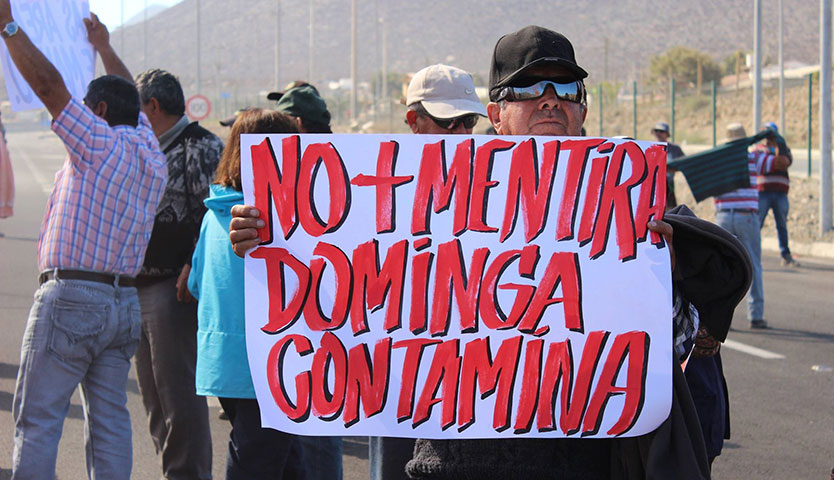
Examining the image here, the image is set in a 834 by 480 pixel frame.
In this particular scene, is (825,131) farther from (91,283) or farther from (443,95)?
(91,283)

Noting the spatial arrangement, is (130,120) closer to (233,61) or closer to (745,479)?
(745,479)

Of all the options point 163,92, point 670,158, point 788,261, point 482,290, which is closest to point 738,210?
point 670,158

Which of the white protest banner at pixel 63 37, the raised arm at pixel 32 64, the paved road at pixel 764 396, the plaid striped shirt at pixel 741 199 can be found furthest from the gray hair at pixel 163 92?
the plaid striped shirt at pixel 741 199

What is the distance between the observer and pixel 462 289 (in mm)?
2795

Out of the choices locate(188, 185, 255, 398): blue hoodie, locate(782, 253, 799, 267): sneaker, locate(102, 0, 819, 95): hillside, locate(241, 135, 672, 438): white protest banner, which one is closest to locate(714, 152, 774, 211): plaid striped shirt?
locate(782, 253, 799, 267): sneaker

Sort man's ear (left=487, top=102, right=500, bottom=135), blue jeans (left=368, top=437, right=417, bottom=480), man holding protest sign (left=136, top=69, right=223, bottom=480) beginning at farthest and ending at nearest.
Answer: man holding protest sign (left=136, top=69, right=223, bottom=480), blue jeans (left=368, top=437, right=417, bottom=480), man's ear (left=487, top=102, right=500, bottom=135)

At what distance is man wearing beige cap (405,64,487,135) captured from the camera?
13.9 feet

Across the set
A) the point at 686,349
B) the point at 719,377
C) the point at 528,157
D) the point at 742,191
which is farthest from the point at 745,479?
the point at 742,191

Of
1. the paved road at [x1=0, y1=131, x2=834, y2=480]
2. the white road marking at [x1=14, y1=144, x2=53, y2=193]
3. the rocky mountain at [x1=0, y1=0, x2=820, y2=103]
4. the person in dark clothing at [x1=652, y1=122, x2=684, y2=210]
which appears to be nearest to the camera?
the paved road at [x1=0, y1=131, x2=834, y2=480]

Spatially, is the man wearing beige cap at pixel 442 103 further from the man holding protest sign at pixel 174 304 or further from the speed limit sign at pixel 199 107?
the speed limit sign at pixel 199 107

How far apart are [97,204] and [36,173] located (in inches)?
1242

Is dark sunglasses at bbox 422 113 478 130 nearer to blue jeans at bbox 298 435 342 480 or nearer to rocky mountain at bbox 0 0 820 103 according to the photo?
blue jeans at bbox 298 435 342 480

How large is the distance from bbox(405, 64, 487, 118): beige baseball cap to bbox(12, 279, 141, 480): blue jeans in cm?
139

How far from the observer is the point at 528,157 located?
2.83 meters
